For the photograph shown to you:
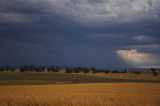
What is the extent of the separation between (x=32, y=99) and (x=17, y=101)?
63.9 inches

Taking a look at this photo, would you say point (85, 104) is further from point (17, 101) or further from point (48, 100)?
point (17, 101)

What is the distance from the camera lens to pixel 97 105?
29.2 meters

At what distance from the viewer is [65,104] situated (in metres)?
29.6

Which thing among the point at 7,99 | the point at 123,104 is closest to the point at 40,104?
the point at 7,99

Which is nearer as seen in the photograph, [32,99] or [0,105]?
[0,105]

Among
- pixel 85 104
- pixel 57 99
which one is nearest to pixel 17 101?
pixel 57 99

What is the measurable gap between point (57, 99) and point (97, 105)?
4.82 meters

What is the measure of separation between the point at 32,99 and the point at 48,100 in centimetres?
162

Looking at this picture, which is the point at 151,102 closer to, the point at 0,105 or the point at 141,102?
the point at 141,102

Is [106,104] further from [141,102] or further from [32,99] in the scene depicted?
[32,99]

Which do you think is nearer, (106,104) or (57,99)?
(106,104)

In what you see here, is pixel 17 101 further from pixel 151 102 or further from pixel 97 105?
pixel 151 102

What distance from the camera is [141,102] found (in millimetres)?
30734

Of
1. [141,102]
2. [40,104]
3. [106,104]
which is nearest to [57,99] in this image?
[40,104]
